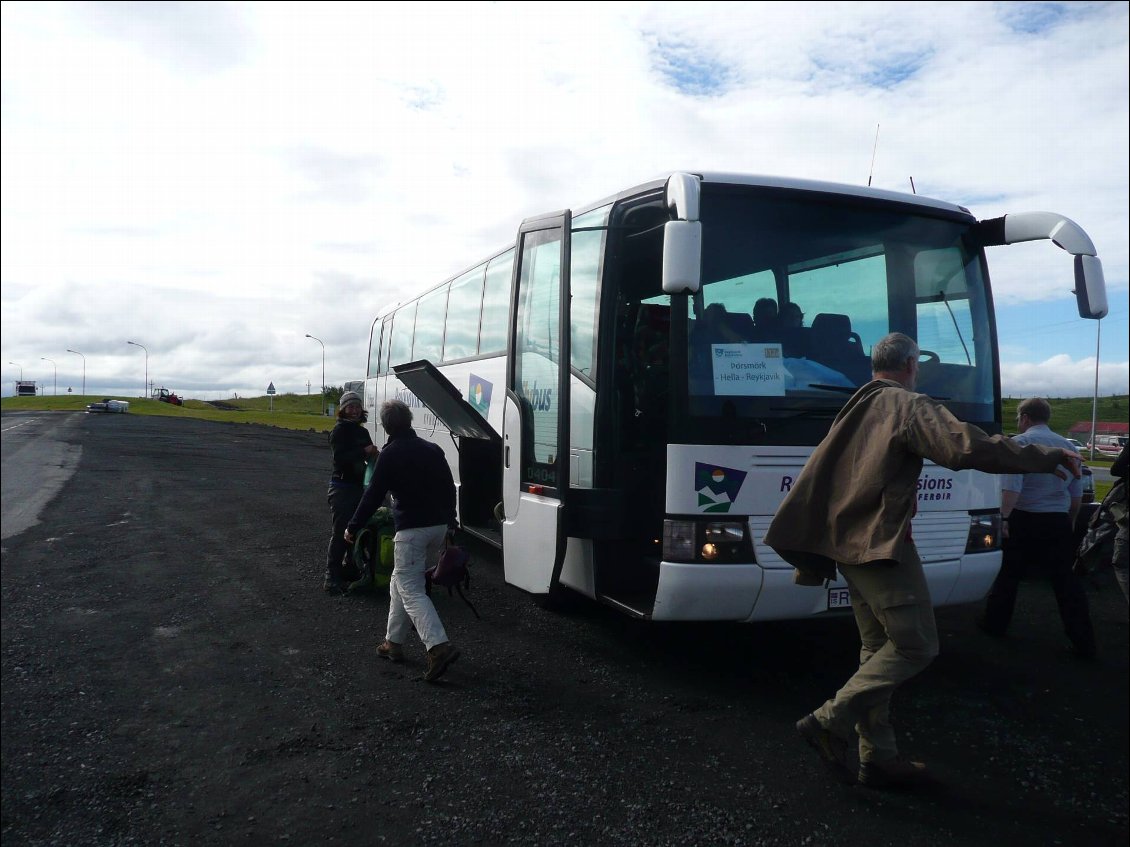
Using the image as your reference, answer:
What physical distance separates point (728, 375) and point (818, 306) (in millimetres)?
918

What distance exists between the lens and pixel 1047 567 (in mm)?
6746

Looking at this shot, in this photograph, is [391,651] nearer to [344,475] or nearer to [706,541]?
[706,541]

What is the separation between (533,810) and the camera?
152 inches

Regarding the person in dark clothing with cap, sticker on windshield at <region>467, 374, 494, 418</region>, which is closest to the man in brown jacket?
the person in dark clothing with cap

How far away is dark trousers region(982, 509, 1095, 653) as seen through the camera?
259 inches

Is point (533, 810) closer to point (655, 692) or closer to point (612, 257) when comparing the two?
point (655, 692)

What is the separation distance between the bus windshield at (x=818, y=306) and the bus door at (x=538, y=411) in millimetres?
1151

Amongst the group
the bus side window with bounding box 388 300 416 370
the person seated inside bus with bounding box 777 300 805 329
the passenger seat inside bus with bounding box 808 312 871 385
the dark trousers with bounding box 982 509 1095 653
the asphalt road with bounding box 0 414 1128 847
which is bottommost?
the asphalt road with bounding box 0 414 1128 847

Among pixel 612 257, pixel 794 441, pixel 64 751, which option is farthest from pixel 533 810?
pixel 612 257

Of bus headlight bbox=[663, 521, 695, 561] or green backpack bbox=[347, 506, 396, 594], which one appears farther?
green backpack bbox=[347, 506, 396, 594]

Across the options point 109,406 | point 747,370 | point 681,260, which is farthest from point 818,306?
point 109,406

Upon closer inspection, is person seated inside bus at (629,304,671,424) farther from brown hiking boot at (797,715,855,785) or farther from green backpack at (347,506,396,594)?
green backpack at (347,506,396,594)

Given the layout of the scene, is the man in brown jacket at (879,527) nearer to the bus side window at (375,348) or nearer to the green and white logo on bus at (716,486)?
the green and white logo on bus at (716,486)

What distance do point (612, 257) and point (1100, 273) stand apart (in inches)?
130
